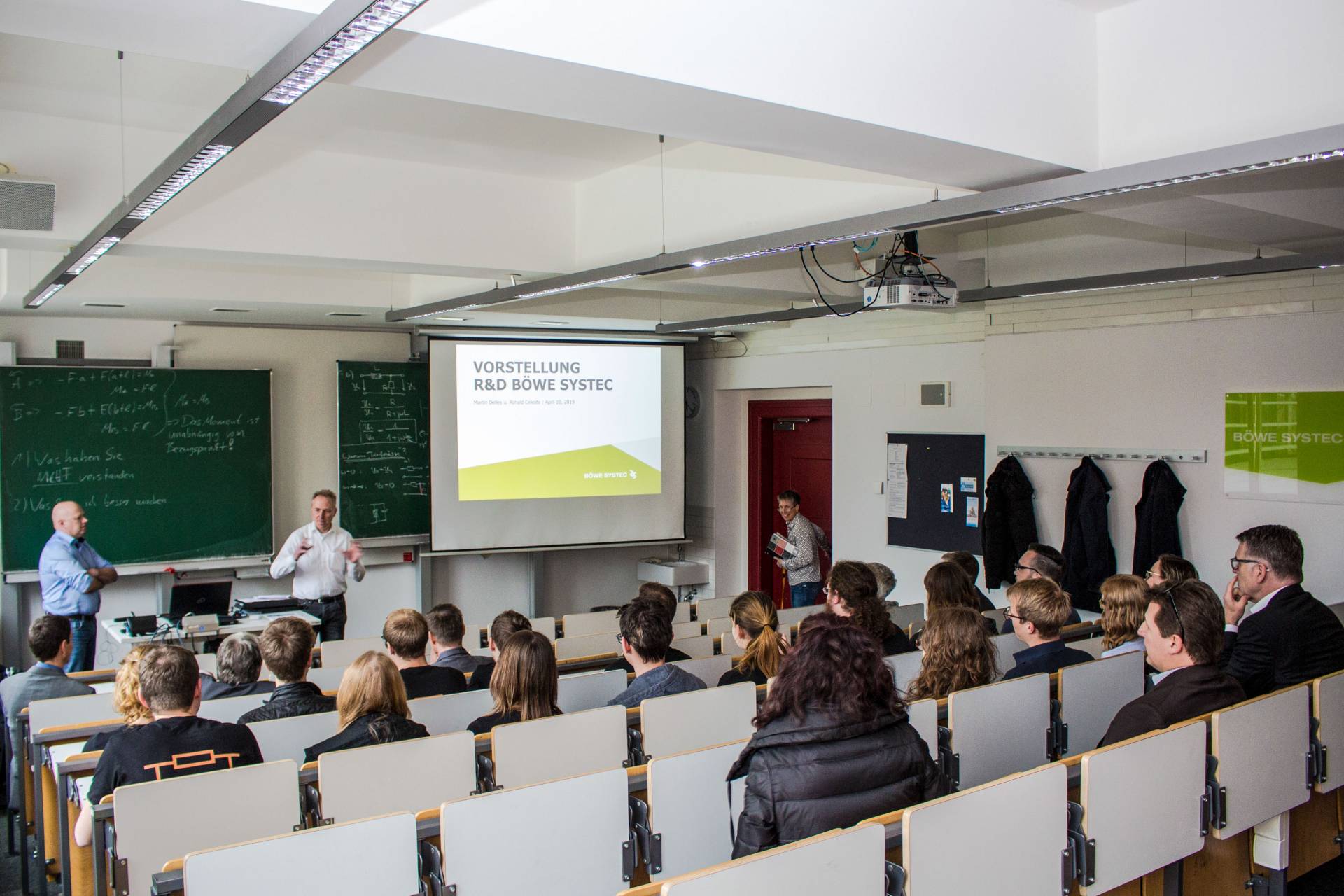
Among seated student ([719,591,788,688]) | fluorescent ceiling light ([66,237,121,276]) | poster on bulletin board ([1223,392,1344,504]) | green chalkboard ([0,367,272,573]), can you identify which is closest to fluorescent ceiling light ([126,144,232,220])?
fluorescent ceiling light ([66,237,121,276])

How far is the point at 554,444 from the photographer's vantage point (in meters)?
9.49

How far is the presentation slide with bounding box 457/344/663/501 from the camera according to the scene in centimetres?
917

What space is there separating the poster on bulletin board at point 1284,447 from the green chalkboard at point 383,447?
644 cm

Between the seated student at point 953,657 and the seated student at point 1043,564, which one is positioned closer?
the seated student at point 953,657

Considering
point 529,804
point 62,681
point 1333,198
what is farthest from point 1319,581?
point 62,681

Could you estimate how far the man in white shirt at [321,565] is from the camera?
7516 millimetres

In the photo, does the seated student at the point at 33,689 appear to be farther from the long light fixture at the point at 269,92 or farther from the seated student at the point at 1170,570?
the seated student at the point at 1170,570

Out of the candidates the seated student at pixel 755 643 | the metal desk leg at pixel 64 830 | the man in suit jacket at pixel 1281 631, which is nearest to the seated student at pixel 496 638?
the seated student at pixel 755 643

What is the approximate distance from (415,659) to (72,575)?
356cm

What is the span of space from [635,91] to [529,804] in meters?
1.98

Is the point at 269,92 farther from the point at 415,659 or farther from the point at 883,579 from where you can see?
the point at 883,579

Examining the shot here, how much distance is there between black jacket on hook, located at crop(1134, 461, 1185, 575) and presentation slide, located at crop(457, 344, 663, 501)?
4649mm

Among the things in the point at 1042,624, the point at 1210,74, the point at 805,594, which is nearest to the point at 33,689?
the point at 1042,624

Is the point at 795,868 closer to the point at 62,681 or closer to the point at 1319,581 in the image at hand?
the point at 62,681
